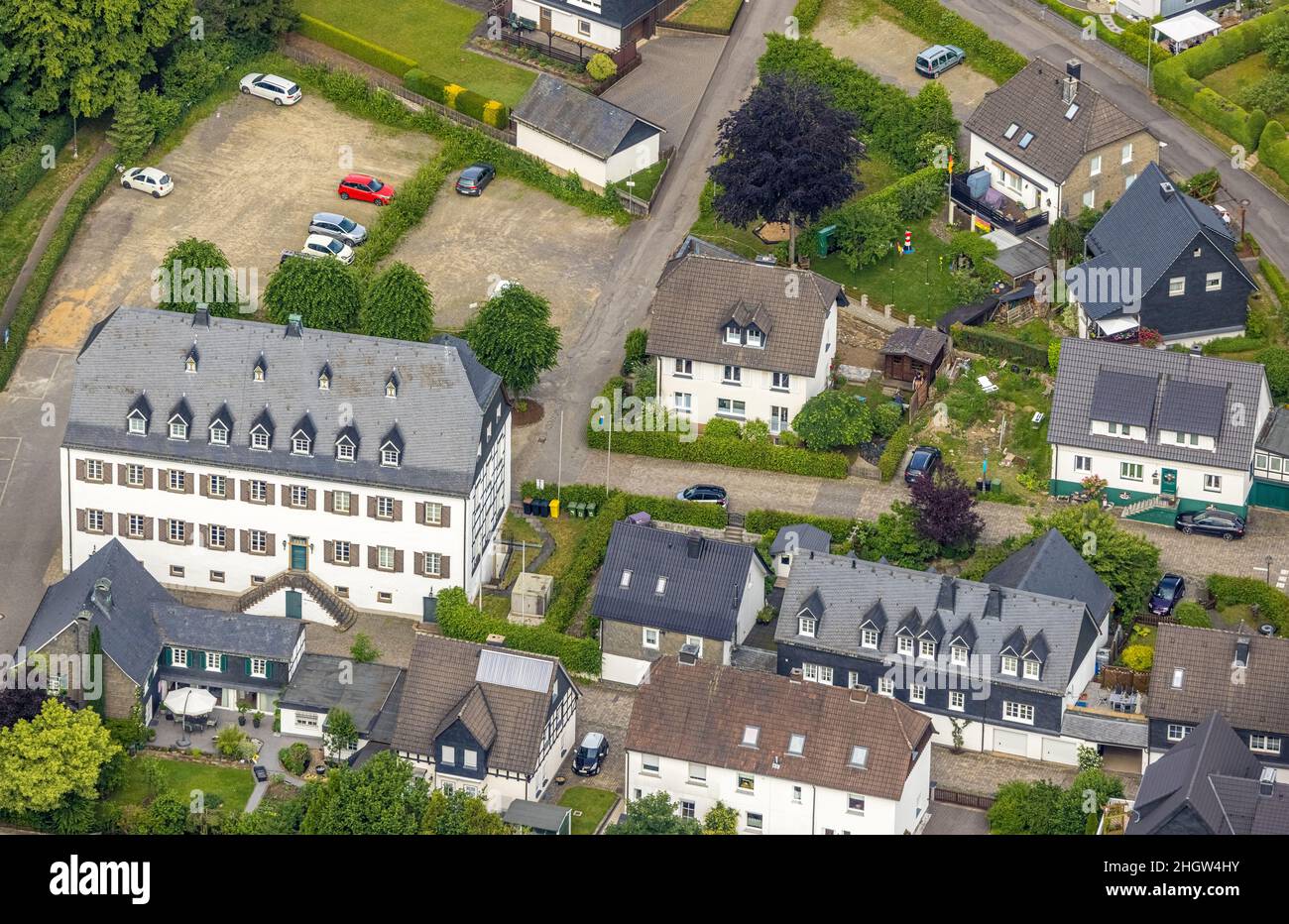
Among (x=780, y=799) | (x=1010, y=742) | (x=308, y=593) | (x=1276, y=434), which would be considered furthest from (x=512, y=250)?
(x=780, y=799)

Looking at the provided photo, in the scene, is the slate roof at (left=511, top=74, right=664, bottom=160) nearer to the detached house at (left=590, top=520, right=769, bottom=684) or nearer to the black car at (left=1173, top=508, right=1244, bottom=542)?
the detached house at (left=590, top=520, right=769, bottom=684)

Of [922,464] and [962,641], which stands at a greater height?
[922,464]

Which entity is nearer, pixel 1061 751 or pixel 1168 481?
pixel 1061 751

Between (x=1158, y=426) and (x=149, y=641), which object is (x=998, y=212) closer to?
(x=1158, y=426)

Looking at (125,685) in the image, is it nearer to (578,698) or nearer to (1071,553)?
(578,698)

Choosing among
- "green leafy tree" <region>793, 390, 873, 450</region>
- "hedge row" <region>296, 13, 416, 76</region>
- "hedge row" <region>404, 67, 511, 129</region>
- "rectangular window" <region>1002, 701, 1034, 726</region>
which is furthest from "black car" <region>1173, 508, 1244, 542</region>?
"hedge row" <region>296, 13, 416, 76</region>

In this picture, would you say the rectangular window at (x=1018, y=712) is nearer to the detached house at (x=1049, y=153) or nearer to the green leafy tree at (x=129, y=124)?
the detached house at (x=1049, y=153)
